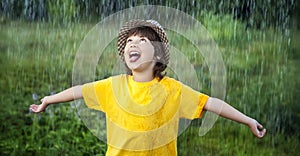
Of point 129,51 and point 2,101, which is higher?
point 129,51

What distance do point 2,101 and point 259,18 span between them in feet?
6.24

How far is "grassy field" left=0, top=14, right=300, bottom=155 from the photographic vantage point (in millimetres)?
4227

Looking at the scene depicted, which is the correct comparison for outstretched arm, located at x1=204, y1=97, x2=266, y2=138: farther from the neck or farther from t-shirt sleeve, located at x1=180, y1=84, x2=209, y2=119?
the neck

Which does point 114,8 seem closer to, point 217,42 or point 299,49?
point 217,42

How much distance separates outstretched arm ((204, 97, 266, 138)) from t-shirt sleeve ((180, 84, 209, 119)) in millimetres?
25

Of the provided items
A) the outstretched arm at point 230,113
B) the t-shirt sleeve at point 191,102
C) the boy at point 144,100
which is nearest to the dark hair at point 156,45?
the boy at point 144,100

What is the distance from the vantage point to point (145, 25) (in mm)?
2223

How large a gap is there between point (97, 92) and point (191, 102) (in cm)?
33

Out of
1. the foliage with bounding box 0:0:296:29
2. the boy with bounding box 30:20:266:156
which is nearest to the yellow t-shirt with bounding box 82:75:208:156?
the boy with bounding box 30:20:266:156

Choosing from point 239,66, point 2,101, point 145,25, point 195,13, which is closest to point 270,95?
point 239,66

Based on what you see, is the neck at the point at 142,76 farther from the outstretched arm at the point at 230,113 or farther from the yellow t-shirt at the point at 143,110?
the outstretched arm at the point at 230,113

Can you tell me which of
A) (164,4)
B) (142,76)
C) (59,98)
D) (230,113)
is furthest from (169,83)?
(164,4)

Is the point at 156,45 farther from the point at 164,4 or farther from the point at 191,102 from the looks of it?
the point at 164,4

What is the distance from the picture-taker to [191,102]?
2250 mm
